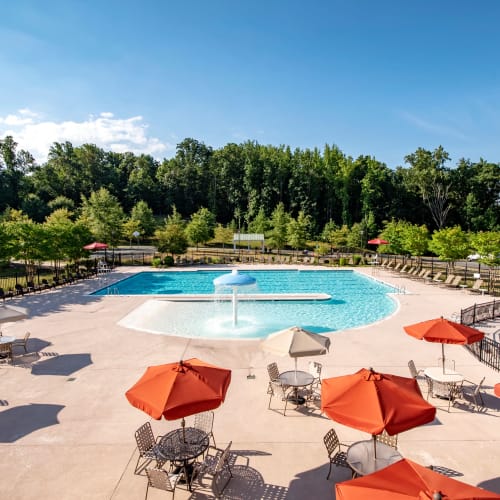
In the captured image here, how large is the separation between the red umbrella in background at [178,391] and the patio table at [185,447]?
96 centimetres

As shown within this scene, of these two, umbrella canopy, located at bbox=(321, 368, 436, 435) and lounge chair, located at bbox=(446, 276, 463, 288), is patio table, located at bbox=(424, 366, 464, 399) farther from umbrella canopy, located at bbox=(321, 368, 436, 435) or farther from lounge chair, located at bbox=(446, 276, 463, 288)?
lounge chair, located at bbox=(446, 276, 463, 288)

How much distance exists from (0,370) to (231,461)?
24.8 ft

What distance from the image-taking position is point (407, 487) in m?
3.34

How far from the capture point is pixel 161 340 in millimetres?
12453

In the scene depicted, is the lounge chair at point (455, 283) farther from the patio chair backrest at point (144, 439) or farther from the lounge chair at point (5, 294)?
the lounge chair at point (5, 294)

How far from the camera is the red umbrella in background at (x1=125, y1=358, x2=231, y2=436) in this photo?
5039 mm

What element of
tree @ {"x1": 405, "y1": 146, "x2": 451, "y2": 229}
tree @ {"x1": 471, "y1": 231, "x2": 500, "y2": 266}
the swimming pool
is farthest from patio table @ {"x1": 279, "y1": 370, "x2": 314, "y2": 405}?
tree @ {"x1": 405, "y1": 146, "x2": 451, "y2": 229}

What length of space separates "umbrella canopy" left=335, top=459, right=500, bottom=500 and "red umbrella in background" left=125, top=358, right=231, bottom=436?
2.31 metres

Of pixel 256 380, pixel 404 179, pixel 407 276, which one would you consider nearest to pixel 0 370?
pixel 256 380

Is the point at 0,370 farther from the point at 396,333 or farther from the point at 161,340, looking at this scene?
the point at 396,333

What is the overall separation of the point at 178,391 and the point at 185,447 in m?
1.29

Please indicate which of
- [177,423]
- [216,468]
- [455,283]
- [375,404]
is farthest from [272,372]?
[455,283]

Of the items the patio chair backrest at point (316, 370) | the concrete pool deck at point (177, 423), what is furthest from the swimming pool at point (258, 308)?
the patio chair backrest at point (316, 370)

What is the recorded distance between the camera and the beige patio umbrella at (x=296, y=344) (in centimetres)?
746
